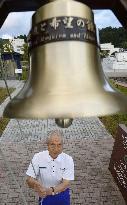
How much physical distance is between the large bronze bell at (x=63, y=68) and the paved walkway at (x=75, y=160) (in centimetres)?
231

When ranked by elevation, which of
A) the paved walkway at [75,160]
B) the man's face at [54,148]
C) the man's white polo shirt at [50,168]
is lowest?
the paved walkway at [75,160]

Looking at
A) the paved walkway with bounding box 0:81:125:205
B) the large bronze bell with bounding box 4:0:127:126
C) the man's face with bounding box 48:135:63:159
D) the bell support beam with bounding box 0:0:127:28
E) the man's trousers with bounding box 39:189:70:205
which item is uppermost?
the bell support beam with bounding box 0:0:127:28

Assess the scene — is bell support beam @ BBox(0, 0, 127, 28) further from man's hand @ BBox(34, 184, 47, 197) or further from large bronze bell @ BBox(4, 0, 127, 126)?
man's hand @ BBox(34, 184, 47, 197)

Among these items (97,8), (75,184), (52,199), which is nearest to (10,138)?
(75,184)

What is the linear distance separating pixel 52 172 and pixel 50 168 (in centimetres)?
7

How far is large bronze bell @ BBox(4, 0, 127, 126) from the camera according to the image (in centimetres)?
166

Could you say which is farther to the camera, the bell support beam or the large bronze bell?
the bell support beam

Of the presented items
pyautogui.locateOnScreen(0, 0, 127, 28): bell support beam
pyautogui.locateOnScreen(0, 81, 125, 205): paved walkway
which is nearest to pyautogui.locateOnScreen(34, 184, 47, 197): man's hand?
pyautogui.locateOnScreen(0, 81, 125, 205): paved walkway

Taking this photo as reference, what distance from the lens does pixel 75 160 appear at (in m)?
9.87

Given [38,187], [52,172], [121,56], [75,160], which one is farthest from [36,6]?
[121,56]

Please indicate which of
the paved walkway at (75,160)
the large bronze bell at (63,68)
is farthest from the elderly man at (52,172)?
the large bronze bell at (63,68)

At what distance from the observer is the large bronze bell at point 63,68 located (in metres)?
1.66

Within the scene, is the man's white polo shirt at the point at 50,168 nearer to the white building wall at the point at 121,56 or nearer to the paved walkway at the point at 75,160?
the paved walkway at the point at 75,160

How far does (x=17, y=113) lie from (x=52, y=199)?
3383mm
